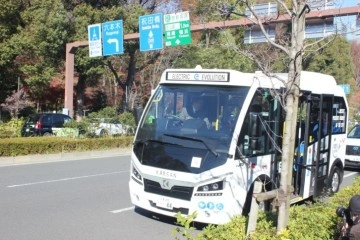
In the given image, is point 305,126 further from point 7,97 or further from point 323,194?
point 7,97

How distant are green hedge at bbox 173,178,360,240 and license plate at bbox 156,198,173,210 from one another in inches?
77.1

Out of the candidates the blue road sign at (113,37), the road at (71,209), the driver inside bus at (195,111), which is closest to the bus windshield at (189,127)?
the driver inside bus at (195,111)

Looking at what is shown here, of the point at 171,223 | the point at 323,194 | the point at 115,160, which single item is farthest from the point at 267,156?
the point at 115,160

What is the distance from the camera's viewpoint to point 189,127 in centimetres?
719

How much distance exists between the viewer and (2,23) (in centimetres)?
3275

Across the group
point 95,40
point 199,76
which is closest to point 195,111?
point 199,76

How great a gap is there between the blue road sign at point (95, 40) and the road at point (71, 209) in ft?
32.0

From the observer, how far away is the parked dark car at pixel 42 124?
77.9 feet

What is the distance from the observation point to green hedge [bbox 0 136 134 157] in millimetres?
15891

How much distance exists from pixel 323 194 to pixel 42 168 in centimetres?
886

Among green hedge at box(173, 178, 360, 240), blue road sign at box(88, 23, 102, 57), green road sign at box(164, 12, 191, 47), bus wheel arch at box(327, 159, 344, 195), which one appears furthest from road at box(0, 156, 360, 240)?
blue road sign at box(88, 23, 102, 57)

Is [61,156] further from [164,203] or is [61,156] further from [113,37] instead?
[164,203]

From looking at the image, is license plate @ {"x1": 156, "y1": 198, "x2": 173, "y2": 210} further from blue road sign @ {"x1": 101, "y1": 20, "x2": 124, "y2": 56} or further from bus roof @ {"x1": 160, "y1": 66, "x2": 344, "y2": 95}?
blue road sign @ {"x1": 101, "y1": 20, "x2": 124, "y2": 56}

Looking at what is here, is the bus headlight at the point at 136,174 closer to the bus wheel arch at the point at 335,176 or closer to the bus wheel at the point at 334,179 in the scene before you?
the bus wheel arch at the point at 335,176
